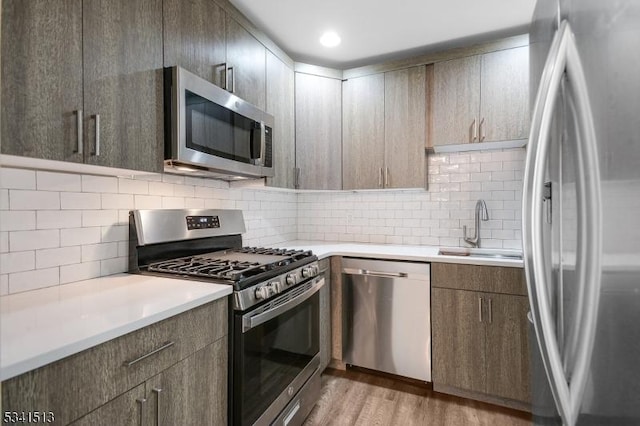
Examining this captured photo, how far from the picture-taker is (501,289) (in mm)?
1972

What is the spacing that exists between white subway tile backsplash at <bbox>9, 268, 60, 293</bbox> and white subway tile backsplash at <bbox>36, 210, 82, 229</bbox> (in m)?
0.18

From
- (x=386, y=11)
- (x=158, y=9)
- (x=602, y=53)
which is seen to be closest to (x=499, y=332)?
(x=602, y=53)

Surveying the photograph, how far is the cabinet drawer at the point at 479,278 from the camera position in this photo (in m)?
1.94

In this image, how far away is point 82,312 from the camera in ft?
3.17

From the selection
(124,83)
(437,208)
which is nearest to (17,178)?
(124,83)

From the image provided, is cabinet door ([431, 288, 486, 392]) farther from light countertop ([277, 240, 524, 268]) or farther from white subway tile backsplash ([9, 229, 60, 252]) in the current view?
white subway tile backsplash ([9, 229, 60, 252])

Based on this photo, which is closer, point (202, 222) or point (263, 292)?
point (263, 292)

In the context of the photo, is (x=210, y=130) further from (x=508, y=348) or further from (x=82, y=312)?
(x=508, y=348)

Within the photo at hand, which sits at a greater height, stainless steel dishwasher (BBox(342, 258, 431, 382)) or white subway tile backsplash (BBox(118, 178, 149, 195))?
white subway tile backsplash (BBox(118, 178, 149, 195))

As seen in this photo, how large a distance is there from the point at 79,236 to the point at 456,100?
2.53m

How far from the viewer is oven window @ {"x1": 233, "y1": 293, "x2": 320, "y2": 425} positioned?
4.29 ft

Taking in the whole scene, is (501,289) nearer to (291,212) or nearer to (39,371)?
(291,212)

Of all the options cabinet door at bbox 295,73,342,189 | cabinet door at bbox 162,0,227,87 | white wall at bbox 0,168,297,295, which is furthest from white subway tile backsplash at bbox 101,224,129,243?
cabinet door at bbox 295,73,342,189

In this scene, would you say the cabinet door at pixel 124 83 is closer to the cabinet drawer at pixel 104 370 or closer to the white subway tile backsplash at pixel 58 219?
the white subway tile backsplash at pixel 58 219
